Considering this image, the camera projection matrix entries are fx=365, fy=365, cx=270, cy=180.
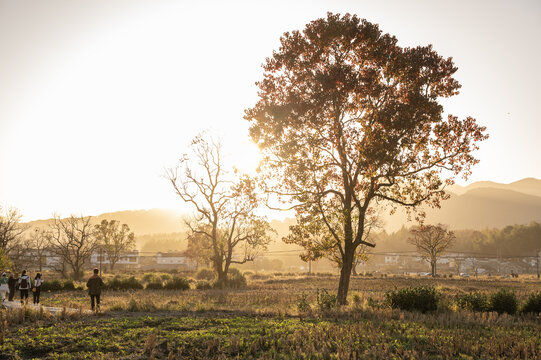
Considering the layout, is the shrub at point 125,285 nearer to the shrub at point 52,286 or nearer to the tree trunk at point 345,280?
the shrub at point 52,286

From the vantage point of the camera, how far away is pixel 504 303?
16031 millimetres

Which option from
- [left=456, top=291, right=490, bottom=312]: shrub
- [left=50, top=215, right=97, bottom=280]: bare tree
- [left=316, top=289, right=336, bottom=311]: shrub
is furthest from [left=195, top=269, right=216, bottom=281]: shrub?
[left=456, top=291, right=490, bottom=312]: shrub

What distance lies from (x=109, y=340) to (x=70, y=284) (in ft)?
97.3

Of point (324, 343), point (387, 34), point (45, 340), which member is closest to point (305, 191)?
point (387, 34)

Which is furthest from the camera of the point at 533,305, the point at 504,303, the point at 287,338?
the point at 533,305

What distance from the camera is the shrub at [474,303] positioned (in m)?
16.3

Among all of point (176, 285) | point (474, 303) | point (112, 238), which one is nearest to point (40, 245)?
point (112, 238)

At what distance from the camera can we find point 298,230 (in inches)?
765

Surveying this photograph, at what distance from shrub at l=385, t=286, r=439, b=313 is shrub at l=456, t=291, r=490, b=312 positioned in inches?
64.7

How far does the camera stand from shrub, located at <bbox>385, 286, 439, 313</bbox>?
51.5 feet

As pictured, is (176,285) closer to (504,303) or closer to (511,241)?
(504,303)

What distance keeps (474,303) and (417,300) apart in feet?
9.78

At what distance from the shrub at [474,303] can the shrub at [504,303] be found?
280 mm

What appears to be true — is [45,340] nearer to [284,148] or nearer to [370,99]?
[284,148]
